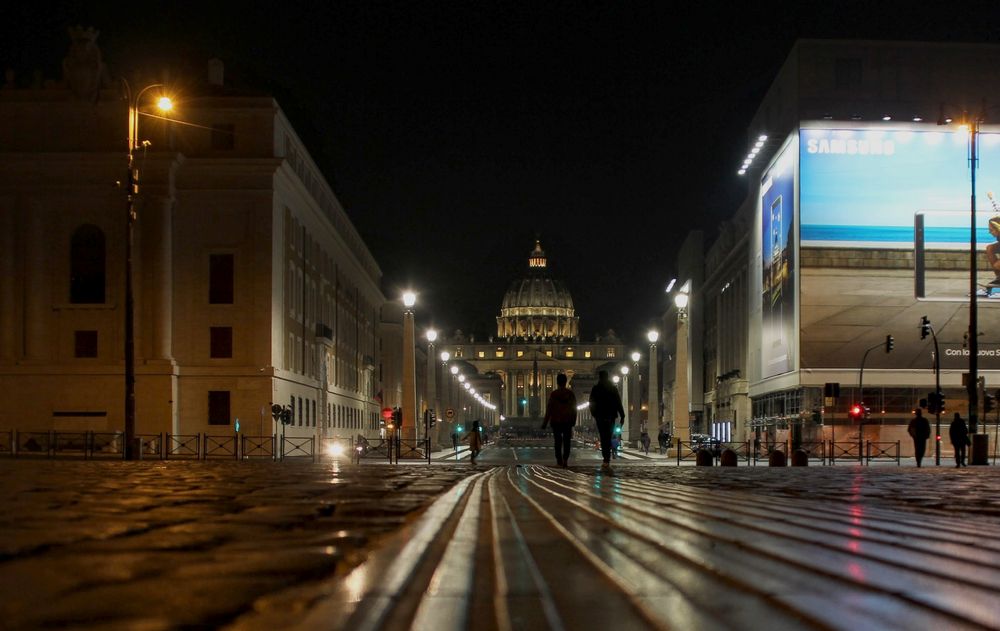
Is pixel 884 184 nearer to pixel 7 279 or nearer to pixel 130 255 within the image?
pixel 130 255

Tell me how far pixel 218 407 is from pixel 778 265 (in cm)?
2956

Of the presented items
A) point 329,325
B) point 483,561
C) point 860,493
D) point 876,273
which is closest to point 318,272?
point 329,325

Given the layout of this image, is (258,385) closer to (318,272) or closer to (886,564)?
(318,272)

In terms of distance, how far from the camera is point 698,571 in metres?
3.93

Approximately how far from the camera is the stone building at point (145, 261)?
53188 millimetres

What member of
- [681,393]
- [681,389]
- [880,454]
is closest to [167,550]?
[880,454]

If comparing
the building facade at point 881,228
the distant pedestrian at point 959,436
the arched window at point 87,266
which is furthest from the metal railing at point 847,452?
the arched window at point 87,266

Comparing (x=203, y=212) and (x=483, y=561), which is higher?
(x=203, y=212)

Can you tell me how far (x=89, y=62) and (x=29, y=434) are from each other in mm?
17651

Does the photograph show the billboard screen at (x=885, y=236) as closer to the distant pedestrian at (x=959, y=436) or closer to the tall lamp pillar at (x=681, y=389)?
the tall lamp pillar at (x=681, y=389)

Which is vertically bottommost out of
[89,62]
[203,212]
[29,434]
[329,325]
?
[29,434]

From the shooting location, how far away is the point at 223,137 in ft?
182

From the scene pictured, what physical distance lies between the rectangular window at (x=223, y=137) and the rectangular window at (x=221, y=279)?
4.85 metres

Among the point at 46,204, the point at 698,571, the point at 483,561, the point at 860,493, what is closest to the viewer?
the point at 698,571
